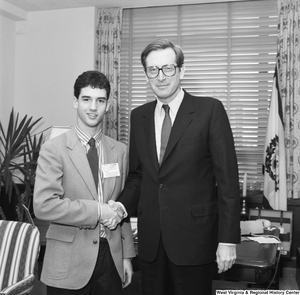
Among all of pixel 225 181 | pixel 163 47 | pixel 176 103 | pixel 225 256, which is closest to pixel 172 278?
pixel 225 256

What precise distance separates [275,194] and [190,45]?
2.11 m

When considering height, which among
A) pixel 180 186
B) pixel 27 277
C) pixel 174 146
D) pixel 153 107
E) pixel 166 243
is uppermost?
pixel 153 107

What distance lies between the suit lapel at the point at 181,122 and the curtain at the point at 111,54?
11.0 ft

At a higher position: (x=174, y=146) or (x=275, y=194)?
(x=174, y=146)

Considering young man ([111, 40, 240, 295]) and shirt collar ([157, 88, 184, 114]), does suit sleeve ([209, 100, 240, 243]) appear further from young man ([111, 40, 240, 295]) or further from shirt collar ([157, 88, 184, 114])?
shirt collar ([157, 88, 184, 114])

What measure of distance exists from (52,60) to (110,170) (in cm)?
383

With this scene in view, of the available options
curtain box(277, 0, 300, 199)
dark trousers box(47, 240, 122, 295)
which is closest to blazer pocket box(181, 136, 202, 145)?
dark trousers box(47, 240, 122, 295)

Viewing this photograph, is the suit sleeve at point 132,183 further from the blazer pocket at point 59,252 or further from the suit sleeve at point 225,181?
the suit sleeve at point 225,181

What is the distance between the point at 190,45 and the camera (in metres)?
5.09

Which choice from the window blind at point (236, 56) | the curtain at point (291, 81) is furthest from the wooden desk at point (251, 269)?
the window blind at point (236, 56)

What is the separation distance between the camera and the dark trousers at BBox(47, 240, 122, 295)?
1796mm

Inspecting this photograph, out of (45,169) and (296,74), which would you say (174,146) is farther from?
(296,74)

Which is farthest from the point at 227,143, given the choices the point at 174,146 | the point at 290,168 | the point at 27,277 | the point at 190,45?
the point at 190,45

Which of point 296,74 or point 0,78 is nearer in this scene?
point 296,74
